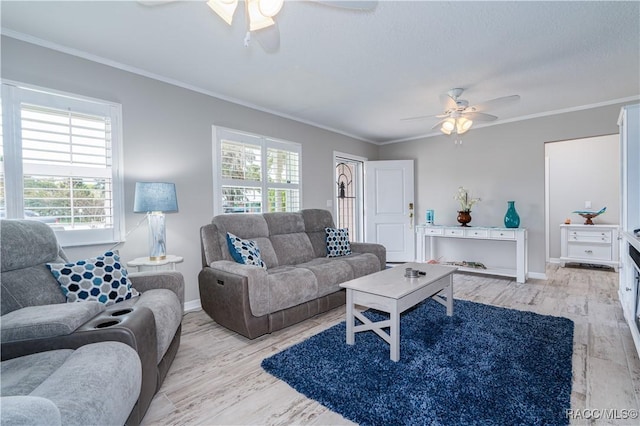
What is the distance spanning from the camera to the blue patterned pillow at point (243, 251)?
9.46 ft

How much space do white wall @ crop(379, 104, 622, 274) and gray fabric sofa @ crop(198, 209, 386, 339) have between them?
2.37 meters

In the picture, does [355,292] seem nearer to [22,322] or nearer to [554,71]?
[22,322]

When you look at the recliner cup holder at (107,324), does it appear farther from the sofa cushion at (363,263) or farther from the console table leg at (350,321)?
the sofa cushion at (363,263)

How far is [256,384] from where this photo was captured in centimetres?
191

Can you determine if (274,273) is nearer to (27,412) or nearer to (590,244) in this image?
(27,412)

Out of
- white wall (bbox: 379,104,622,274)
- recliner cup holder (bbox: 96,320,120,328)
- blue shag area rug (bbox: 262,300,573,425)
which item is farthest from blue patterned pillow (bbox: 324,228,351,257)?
recliner cup holder (bbox: 96,320,120,328)

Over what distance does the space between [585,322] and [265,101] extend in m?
4.25

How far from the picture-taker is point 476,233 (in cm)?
468

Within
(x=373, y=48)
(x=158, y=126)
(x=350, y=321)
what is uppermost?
(x=373, y=48)

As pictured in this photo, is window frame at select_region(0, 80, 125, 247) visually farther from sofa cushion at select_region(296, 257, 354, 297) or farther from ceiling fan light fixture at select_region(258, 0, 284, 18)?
ceiling fan light fixture at select_region(258, 0, 284, 18)

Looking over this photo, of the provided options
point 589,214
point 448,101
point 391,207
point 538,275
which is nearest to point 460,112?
point 448,101

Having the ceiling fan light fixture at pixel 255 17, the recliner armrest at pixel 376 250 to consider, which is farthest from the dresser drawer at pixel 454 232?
the ceiling fan light fixture at pixel 255 17

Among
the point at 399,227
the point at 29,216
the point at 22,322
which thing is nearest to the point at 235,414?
the point at 22,322

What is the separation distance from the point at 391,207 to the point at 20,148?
5.17 metres
